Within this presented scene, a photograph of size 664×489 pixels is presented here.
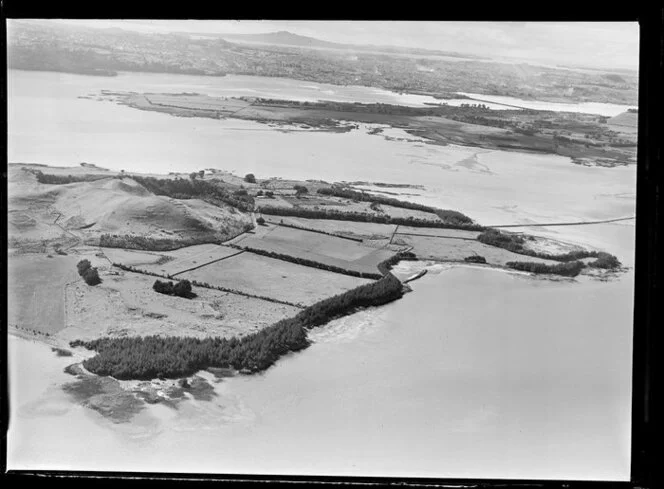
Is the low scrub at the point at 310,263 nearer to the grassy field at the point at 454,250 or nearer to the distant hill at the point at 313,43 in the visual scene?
the grassy field at the point at 454,250

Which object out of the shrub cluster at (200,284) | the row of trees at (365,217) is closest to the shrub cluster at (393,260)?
the row of trees at (365,217)

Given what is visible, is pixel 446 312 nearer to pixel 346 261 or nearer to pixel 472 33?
pixel 346 261

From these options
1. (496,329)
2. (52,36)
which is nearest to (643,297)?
(496,329)

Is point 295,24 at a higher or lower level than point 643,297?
higher

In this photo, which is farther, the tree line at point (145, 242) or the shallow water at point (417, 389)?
the tree line at point (145, 242)

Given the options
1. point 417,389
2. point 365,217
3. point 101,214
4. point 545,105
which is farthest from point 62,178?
point 545,105

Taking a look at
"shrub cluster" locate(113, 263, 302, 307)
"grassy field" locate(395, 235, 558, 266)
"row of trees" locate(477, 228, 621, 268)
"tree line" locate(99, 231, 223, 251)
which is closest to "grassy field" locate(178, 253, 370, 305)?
"shrub cluster" locate(113, 263, 302, 307)

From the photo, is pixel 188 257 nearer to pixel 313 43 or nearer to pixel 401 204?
pixel 401 204
